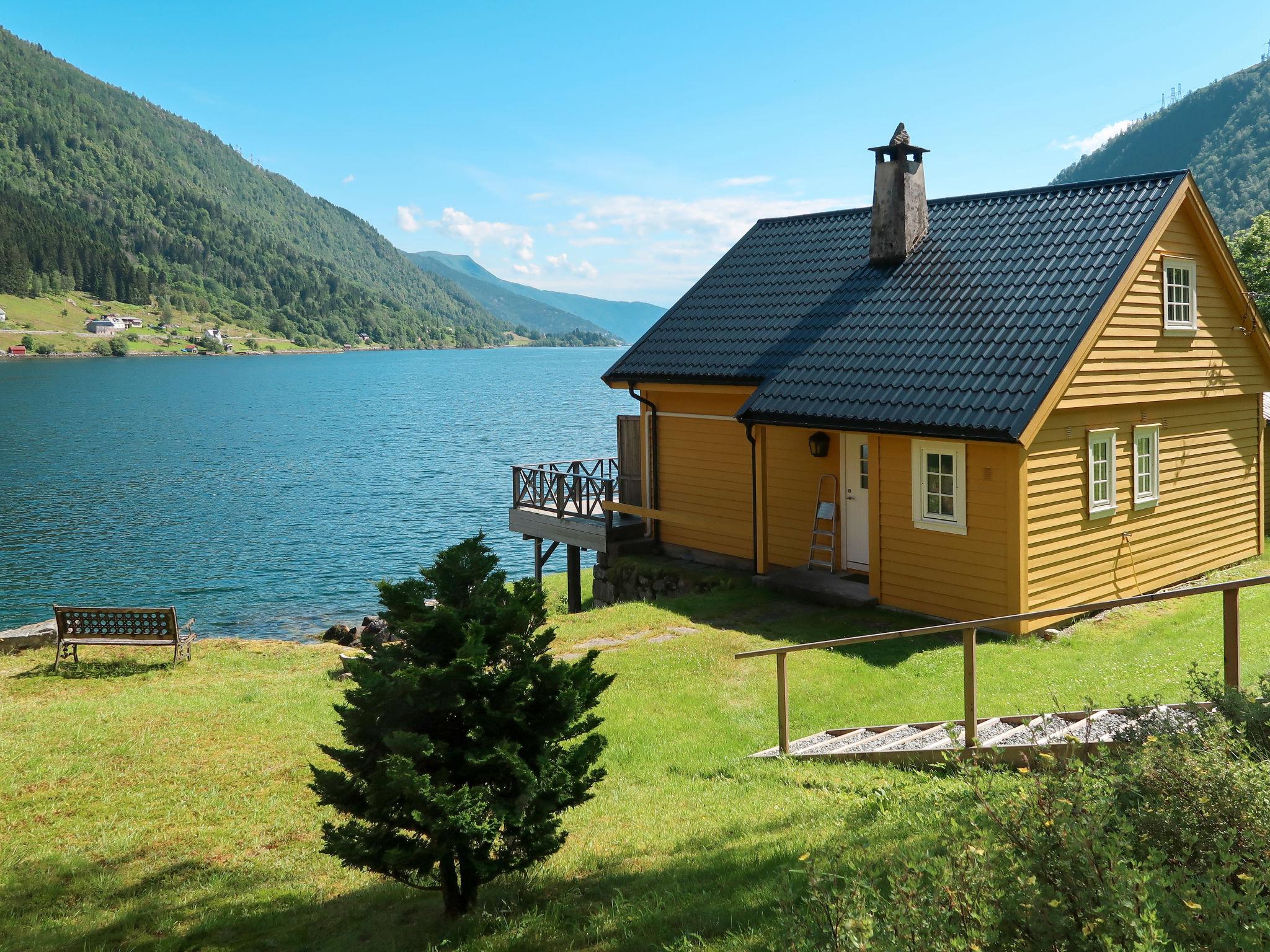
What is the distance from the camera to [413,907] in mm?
6711

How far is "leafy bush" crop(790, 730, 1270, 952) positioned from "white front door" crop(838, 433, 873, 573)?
12.2 m

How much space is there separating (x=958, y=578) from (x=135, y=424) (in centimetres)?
7814

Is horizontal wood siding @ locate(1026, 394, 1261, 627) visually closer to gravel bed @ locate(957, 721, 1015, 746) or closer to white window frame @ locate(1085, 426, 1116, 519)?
white window frame @ locate(1085, 426, 1116, 519)

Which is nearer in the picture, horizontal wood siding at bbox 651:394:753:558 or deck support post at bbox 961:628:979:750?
deck support post at bbox 961:628:979:750

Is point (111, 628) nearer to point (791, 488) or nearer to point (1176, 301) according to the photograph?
point (791, 488)

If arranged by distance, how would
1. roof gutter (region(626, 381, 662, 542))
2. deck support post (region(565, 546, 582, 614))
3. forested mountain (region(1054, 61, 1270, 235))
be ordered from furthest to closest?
forested mountain (region(1054, 61, 1270, 235)) < deck support post (region(565, 546, 582, 614)) < roof gutter (region(626, 381, 662, 542))

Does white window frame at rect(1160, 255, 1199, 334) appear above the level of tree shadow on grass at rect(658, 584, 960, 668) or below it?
above

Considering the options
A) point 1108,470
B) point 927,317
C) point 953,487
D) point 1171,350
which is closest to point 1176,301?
point 1171,350

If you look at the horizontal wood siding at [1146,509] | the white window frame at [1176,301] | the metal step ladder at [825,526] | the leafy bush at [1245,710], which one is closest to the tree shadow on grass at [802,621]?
the metal step ladder at [825,526]

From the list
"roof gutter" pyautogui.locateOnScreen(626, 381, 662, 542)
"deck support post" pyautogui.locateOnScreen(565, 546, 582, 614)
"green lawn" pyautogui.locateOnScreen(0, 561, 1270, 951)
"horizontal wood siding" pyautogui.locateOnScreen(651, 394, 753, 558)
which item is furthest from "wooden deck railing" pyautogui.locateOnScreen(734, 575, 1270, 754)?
"deck support post" pyautogui.locateOnScreen(565, 546, 582, 614)

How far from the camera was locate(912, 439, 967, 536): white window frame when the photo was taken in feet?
47.4

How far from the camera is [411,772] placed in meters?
5.41

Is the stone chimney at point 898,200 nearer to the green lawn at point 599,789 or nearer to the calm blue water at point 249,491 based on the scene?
the green lawn at point 599,789

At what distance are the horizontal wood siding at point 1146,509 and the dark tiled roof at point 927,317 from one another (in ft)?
3.83
